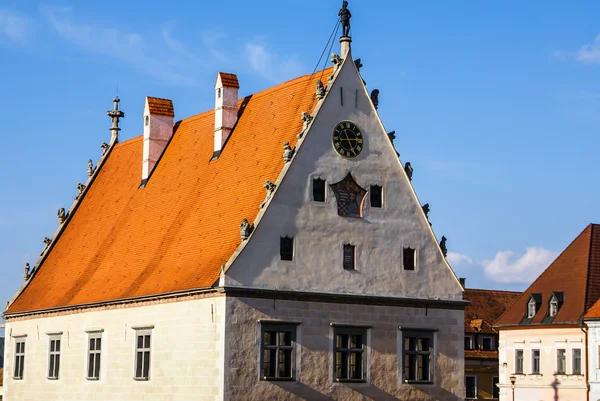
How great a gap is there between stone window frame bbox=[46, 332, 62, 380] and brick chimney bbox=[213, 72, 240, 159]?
36.2ft

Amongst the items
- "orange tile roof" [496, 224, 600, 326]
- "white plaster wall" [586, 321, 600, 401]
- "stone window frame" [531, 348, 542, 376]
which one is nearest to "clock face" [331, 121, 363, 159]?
"white plaster wall" [586, 321, 600, 401]

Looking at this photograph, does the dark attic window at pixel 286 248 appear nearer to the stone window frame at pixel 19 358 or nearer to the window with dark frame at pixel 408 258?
the window with dark frame at pixel 408 258

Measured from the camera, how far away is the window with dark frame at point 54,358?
53.6 metres

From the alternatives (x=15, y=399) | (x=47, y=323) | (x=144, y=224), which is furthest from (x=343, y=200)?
(x=15, y=399)

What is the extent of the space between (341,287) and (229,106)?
9.68 meters

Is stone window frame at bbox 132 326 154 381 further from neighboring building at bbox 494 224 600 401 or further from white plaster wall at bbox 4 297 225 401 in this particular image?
neighboring building at bbox 494 224 600 401

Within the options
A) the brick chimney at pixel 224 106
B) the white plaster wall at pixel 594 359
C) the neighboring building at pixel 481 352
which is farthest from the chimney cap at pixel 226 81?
the neighboring building at pixel 481 352

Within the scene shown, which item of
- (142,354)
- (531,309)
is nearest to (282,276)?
(142,354)

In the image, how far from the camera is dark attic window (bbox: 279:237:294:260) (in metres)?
43.3

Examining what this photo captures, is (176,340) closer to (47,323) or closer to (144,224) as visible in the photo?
(144,224)

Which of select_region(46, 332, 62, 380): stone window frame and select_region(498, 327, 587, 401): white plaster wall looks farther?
select_region(498, 327, 587, 401): white plaster wall

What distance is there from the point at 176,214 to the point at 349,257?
26.0 feet

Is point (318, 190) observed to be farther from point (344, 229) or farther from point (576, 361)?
point (576, 361)

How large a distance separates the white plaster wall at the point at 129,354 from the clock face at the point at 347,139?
7202 millimetres
